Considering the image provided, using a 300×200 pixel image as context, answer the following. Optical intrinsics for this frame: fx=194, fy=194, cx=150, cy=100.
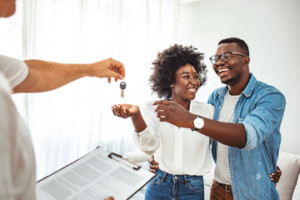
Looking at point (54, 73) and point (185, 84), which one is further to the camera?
point (185, 84)

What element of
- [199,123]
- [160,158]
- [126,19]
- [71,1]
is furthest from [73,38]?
[199,123]

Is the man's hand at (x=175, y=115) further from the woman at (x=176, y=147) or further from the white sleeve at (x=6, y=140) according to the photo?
the white sleeve at (x=6, y=140)

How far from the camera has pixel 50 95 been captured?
Answer: 1987 millimetres

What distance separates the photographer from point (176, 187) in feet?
3.99

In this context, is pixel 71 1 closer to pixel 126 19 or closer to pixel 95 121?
pixel 126 19

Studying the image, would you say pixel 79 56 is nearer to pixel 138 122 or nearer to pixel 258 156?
pixel 138 122

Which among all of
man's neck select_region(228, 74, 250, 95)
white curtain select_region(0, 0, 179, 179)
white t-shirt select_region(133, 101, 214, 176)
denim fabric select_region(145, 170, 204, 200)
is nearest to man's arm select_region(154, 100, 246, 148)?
white t-shirt select_region(133, 101, 214, 176)

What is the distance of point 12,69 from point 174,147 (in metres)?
1.01

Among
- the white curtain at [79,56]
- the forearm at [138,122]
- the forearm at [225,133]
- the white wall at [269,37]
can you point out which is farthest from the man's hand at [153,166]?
the white wall at [269,37]

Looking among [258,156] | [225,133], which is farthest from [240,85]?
[225,133]

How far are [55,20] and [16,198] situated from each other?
6.77 feet

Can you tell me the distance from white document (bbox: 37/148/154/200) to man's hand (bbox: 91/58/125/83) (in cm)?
46

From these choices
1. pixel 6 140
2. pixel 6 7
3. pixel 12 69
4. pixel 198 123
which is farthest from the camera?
pixel 198 123

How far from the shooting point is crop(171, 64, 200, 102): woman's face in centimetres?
151
